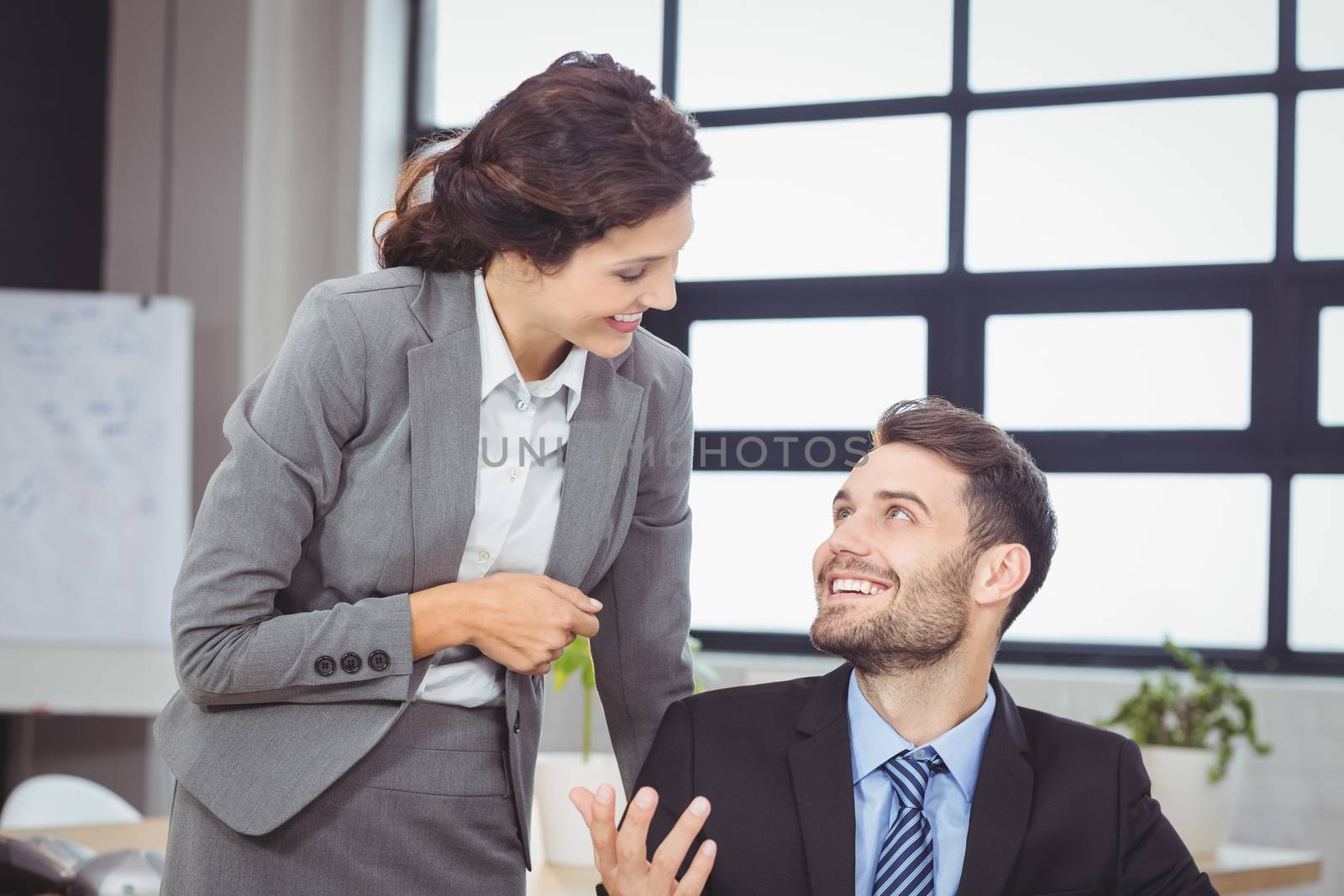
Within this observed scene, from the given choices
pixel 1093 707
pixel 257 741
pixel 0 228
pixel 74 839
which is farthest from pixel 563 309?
pixel 0 228

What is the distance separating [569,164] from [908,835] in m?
0.88

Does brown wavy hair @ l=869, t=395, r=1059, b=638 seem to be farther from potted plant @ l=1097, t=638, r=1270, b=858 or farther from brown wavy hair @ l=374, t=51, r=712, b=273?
potted plant @ l=1097, t=638, r=1270, b=858

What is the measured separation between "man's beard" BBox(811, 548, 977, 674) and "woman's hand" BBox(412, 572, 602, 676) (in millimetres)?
413

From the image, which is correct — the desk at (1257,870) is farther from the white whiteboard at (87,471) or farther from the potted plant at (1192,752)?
the white whiteboard at (87,471)

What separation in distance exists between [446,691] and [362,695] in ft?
0.35

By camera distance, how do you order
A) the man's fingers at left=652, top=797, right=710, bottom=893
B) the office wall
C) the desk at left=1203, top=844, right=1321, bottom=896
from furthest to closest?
the office wall, the desk at left=1203, top=844, right=1321, bottom=896, the man's fingers at left=652, top=797, right=710, bottom=893

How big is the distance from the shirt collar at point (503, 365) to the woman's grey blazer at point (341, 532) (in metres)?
0.02

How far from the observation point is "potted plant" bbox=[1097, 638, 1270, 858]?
2.50 m

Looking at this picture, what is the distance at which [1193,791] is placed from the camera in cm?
250

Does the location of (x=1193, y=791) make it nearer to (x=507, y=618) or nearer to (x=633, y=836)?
(x=633, y=836)

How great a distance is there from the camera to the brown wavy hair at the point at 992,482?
1.70 metres

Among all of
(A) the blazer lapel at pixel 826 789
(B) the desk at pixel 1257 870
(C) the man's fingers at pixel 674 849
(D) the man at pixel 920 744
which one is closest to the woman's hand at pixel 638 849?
(C) the man's fingers at pixel 674 849

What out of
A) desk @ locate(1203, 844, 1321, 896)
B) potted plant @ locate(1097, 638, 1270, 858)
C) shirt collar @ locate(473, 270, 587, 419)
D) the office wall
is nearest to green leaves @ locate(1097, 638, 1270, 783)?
potted plant @ locate(1097, 638, 1270, 858)

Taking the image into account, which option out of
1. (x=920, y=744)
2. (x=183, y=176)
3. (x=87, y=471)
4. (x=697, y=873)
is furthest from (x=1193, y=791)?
(x=183, y=176)
